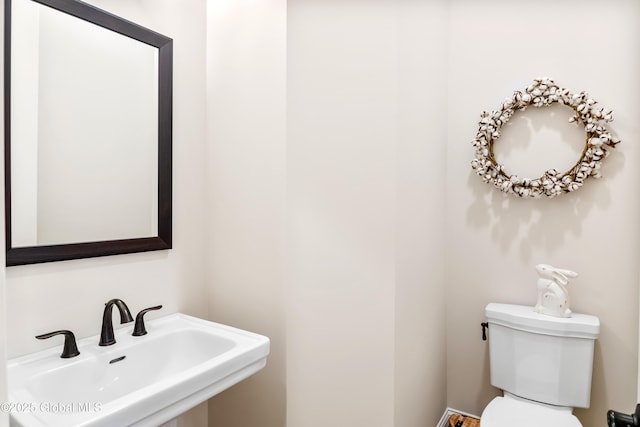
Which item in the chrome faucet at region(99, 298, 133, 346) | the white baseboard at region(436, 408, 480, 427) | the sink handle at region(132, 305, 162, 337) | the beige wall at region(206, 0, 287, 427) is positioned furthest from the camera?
the white baseboard at region(436, 408, 480, 427)

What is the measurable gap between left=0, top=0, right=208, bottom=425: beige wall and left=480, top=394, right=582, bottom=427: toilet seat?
1.27 meters

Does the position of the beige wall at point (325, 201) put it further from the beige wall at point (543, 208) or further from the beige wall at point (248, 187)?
the beige wall at point (543, 208)

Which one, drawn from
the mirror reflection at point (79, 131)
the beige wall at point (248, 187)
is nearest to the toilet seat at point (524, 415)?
the beige wall at point (248, 187)

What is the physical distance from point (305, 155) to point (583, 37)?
56.0 inches

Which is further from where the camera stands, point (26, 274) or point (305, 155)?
point (305, 155)

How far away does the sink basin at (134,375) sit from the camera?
3.04ft

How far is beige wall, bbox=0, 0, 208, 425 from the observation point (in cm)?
119

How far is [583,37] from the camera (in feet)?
5.71

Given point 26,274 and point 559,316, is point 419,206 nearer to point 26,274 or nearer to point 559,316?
point 559,316

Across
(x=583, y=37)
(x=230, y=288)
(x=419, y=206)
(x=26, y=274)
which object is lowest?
(x=230, y=288)

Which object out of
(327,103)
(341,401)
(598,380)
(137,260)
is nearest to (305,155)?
(327,103)

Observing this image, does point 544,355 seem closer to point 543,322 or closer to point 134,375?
point 543,322


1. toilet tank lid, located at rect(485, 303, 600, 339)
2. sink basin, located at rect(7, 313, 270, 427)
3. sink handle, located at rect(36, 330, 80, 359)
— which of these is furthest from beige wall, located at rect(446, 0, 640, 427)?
sink handle, located at rect(36, 330, 80, 359)

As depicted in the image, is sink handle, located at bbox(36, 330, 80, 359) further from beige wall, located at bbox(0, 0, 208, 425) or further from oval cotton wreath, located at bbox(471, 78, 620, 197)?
oval cotton wreath, located at bbox(471, 78, 620, 197)
